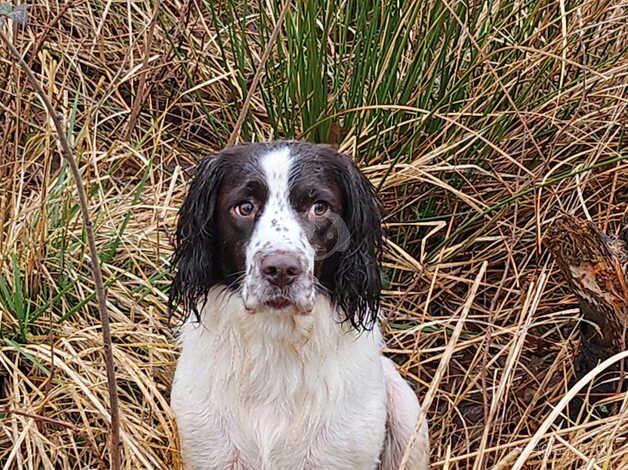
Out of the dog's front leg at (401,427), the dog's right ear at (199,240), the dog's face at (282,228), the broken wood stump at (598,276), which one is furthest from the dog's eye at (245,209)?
the broken wood stump at (598,276)

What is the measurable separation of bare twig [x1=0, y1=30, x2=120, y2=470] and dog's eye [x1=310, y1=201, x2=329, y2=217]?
24.9 inches

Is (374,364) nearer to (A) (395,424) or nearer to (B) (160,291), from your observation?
(A) (395,424)

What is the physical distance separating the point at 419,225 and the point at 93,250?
2.15 metres

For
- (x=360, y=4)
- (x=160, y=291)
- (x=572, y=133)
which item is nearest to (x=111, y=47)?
(x=360, y=4)

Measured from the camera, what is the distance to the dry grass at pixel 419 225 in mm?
3391

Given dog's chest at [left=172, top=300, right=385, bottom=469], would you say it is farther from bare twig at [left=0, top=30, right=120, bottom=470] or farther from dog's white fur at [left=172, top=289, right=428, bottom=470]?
bare twig at [left=0, top=30, right=120, bottom=470]

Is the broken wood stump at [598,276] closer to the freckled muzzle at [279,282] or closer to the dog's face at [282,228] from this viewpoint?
the dog's face at [282,228]

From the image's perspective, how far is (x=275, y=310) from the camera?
2.62 meters

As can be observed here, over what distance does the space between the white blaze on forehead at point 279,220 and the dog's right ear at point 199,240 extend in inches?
6.6

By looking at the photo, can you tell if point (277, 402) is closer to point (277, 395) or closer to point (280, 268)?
point (277, 395)

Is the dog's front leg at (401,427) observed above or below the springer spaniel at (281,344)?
below

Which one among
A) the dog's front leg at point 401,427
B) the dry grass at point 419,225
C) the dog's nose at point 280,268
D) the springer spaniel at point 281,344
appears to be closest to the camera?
the dog's nose at point 280,268

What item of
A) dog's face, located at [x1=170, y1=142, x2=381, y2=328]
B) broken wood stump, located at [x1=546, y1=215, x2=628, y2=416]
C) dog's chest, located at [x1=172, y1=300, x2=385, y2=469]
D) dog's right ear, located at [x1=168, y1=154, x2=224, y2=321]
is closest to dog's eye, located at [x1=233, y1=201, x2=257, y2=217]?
dog's face, located at [x1=170, y1=142, x2=381, y2=328]

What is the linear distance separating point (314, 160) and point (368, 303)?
0.41 meters
